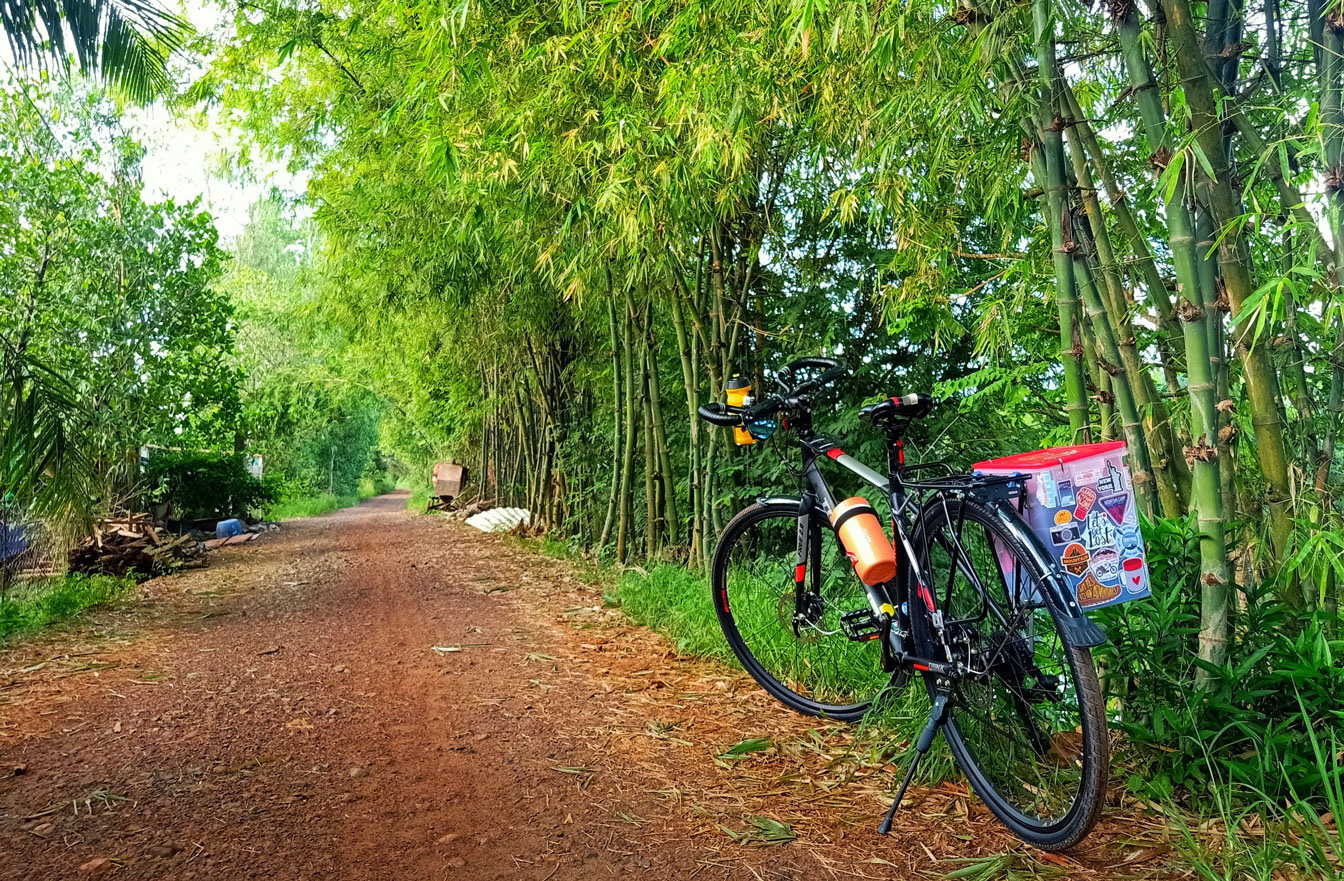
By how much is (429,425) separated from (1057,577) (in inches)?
655

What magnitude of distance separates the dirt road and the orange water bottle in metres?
0.58

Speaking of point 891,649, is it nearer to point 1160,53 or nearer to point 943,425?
point 1160,53

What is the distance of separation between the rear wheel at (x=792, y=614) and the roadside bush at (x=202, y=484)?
884 centimetres

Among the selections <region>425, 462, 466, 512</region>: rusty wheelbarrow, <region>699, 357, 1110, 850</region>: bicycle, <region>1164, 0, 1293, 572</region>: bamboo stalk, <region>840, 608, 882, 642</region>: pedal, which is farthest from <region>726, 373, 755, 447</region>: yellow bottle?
<region>425, 462, 466, 512</region>: rusty wheelbarrow

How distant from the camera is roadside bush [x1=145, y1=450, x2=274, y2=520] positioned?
10.1 meters

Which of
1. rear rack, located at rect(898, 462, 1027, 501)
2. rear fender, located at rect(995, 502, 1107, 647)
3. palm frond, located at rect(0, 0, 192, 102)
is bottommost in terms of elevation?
rear fender, located at rect(995, 502, 1107, 647)

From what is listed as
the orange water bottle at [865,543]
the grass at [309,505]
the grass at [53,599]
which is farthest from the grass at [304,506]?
the orange water bottle at [865,543]

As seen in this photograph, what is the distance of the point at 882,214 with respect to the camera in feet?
11.0

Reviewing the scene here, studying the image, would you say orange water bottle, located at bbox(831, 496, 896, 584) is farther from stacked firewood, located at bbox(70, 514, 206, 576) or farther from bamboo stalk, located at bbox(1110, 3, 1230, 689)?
stacked firewood, located at bbox(70, 514, 206, 576)

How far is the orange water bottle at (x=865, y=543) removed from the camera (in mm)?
2174

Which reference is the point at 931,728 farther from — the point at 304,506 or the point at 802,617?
the point at 304,506

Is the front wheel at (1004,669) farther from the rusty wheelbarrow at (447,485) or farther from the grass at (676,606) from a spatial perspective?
the rusty wheelbarrow at (447,485)

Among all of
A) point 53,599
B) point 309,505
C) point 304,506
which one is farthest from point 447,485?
point 53,599

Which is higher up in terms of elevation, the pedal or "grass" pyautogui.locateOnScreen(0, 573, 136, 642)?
the pedal
